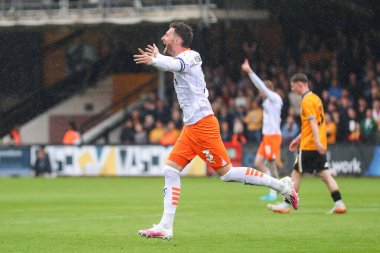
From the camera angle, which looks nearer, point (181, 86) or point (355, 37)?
point (181, 86)

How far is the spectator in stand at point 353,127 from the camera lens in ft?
93.1

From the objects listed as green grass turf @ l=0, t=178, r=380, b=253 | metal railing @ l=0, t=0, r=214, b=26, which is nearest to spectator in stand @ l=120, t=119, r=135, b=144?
metal railing @ l=0, t=0, r=214, b=26

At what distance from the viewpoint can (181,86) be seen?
11289 millimetres

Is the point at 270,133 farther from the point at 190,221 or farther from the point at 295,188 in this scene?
the point at 190,221

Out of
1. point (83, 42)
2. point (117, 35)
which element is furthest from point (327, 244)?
point (83, 42)

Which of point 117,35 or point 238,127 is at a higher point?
point 117,35

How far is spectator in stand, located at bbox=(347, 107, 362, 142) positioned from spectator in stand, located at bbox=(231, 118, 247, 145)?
10.7 ft

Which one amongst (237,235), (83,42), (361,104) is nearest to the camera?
(237,235)

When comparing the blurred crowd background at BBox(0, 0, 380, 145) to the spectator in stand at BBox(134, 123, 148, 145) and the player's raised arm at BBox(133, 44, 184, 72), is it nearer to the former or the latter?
the spectator in stand at BBox(134, 123, 148, 145)

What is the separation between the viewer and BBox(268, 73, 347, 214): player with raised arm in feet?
48.9

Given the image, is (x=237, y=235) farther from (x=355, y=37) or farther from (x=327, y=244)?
(x=355, y=37)

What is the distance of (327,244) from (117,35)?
26.6 metres

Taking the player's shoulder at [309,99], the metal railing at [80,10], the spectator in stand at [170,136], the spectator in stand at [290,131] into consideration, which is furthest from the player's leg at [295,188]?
the metal railing at [80,10]

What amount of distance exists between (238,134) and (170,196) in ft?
60.7
